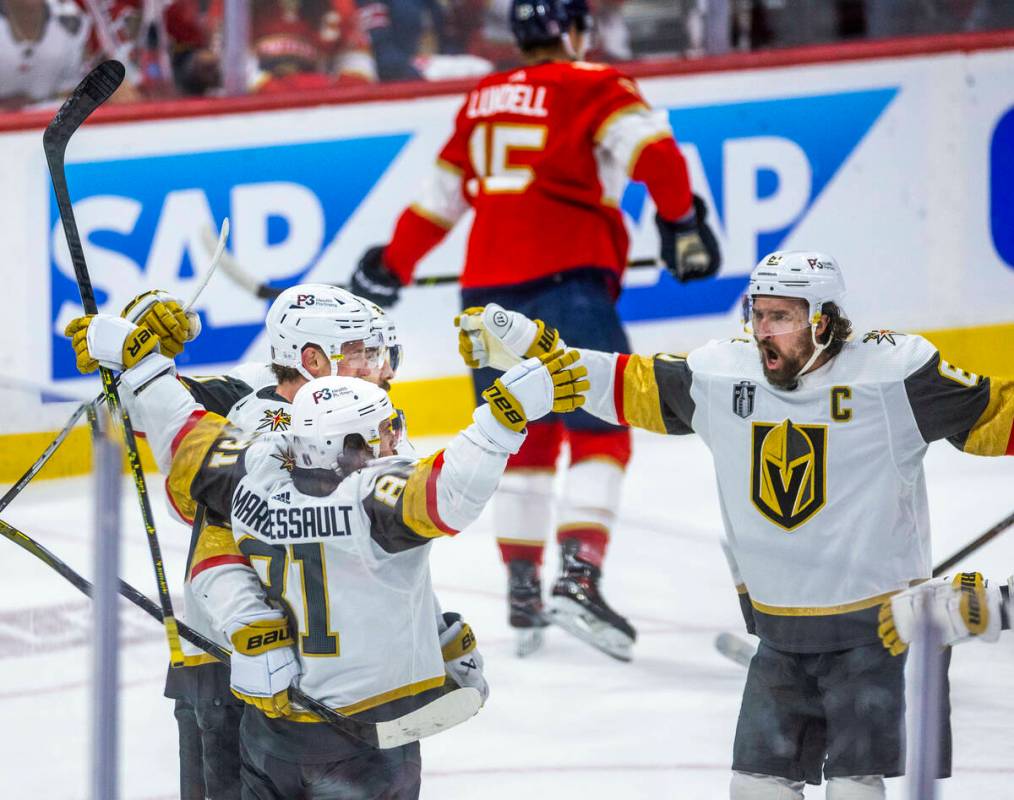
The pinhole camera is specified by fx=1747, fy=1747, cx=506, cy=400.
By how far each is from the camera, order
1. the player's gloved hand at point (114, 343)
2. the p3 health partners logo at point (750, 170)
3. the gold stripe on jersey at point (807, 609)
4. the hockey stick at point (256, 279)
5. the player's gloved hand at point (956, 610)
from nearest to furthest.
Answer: the player's gloved hand at point (956, 610) → the gold stripe on jersey at point (807, 609) → the player's gloved hand at point (114, 343) → the hockey stick at point (256, 279) → the p3 health partners logo at point (750, 170)

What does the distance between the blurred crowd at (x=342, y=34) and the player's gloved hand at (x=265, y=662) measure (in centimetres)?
351

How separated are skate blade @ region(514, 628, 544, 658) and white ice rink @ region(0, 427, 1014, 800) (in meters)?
0.04

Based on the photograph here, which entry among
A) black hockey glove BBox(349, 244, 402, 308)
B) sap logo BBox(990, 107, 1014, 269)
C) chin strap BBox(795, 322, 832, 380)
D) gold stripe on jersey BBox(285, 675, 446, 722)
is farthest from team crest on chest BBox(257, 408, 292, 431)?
sap logo BBox(990, 107, 1014, 269)

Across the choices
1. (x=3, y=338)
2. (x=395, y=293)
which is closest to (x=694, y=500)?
(x=395, y=293)

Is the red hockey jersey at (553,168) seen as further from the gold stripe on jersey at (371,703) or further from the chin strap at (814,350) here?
the gold stripe on jersey at (371,703)

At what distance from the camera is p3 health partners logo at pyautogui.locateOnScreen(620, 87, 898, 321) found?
584 centimetres

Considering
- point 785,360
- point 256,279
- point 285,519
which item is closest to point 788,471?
point 785,360

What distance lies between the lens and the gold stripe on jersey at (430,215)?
436 cm

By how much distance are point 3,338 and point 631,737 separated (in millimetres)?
2753

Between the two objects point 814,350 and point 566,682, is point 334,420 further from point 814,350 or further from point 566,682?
point 566,682

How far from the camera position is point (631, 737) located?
331cm

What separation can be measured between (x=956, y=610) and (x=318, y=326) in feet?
3.86

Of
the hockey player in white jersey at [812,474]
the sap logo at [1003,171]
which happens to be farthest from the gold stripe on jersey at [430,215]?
the sap logo at [1003,171]

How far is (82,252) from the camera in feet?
8.45
